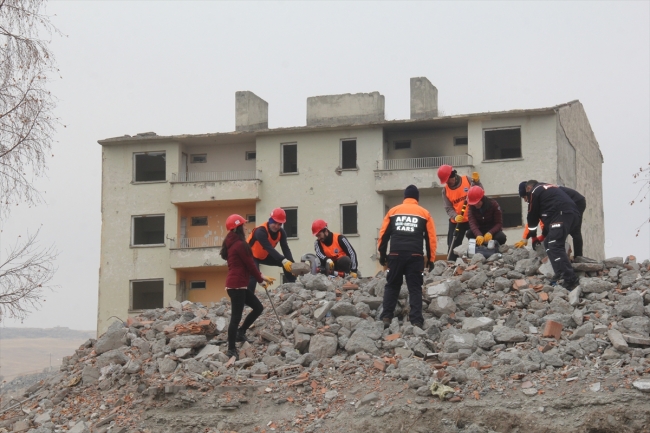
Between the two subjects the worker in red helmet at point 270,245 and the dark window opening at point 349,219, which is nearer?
the worker in red helmet at point 270,245

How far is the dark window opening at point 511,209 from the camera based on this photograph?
37344mm

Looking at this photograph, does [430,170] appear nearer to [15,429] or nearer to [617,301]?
[617,301]

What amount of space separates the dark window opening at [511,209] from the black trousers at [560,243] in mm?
23063

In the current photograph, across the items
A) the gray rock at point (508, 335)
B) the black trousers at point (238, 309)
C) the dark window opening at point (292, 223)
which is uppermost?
the dark window opening at point (292, 223)

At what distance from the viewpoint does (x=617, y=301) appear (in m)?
13.5

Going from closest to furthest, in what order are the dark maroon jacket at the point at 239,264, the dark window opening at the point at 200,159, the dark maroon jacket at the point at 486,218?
the dark maroon jacket at the point at 239,264, the dark maroon jacket at the point at 486,218, the dark window opening at the point at 200,159

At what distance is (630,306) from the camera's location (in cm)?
1303

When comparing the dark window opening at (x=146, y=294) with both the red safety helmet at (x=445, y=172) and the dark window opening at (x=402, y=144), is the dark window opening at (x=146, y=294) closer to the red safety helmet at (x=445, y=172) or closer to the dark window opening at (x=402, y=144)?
the dark window opening at (x=402, y=144)

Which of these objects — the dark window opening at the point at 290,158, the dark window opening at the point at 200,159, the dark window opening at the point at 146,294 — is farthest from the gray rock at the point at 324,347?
the dark window opening at the point at 200,159

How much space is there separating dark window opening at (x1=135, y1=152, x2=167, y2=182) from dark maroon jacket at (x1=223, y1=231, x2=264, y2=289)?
95.9ft

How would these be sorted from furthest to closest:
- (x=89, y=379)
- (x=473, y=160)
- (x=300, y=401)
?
(x=473, y=160) → (x=89, y=379) → (x=300, y=401)

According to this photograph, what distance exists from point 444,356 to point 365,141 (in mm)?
27473

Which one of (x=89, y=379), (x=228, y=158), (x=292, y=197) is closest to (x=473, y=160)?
(x=292, y=197)

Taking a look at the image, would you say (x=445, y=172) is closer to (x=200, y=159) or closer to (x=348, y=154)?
(x=348, y=154)
